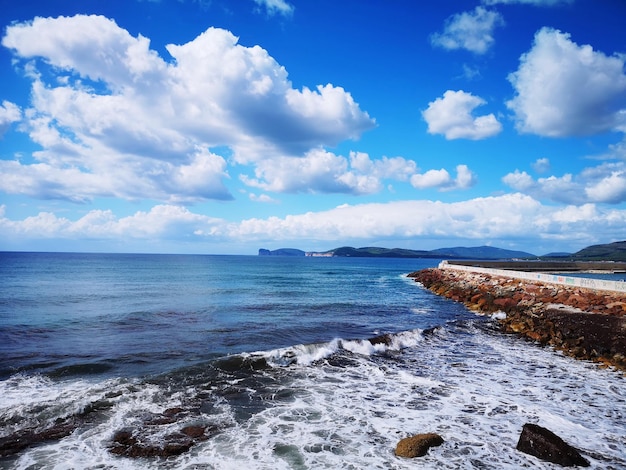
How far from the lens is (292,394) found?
11258mm

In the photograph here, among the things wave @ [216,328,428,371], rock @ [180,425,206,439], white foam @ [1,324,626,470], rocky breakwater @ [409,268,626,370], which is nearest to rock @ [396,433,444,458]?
white foam @ [1,324,626,470]

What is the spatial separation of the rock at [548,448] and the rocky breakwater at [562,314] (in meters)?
8.78

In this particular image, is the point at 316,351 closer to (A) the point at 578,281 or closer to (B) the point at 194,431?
(B) the point at 194,431

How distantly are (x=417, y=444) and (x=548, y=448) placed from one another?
2627 millimetres

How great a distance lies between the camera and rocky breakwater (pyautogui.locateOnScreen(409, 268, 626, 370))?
1591 cm

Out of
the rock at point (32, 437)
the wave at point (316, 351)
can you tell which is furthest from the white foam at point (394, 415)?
the rock at point (32, 437)

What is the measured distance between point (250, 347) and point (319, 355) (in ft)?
10.7

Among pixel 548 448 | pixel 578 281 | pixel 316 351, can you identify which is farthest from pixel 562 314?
pixel 548 448

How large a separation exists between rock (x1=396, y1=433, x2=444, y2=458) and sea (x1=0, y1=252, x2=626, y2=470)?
0.49 feet

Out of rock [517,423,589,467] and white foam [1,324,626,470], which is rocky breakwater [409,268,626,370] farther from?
rock [517,423,589,467]

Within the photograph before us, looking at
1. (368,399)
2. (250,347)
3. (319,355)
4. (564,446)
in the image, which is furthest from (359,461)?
(250,347)

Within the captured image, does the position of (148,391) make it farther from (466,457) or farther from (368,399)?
(466,457)

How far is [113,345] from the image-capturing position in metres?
16.2

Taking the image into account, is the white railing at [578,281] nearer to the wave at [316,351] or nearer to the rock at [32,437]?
the wave at [316,351]
